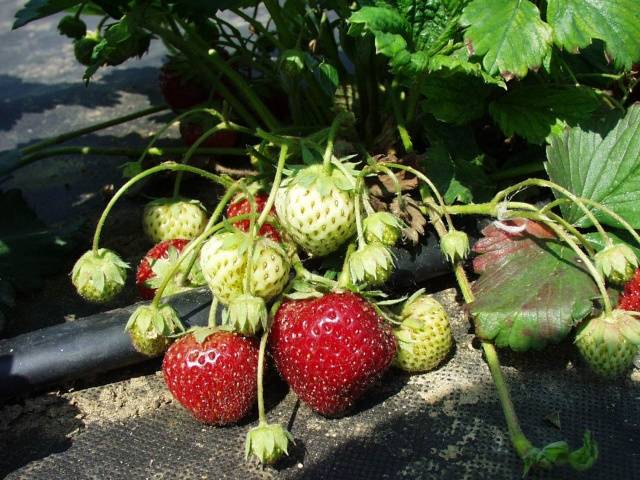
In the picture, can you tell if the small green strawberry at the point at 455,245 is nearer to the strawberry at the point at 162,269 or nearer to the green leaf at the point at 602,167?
the green leaf at the point at 602,167

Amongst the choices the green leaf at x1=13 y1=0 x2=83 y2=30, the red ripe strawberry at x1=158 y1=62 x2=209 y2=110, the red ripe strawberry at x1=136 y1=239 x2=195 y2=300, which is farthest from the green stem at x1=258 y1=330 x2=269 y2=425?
the red ripe strawberry at x1=158 y1=62 x2=209 y2=110

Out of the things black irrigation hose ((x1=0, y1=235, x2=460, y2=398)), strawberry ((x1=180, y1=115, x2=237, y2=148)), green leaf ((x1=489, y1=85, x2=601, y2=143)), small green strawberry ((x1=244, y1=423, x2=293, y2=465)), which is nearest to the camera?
small green strawberry ((x1=244, y1=423, x2=293, y2=465))

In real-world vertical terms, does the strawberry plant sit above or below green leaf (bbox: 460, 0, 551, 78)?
below

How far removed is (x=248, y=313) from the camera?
42.2 inches

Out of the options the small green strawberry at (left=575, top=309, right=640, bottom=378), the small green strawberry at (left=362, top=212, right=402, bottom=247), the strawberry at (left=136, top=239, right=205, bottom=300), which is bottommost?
the strawberry at (left=136, top=239, right=205, bottom=300)

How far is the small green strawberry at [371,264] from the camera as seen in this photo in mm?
1123

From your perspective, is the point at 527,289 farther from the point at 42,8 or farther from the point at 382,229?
the point at 42,8

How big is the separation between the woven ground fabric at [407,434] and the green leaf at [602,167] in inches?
9.7

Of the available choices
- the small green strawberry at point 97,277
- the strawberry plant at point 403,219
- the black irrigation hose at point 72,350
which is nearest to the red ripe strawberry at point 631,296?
the strawberry plant at point 403,219

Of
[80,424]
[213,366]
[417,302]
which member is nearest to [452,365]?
[417,302]

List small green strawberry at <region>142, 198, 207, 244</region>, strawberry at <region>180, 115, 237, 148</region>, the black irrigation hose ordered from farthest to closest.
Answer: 1. strawberry at <region>180, 115, 237, 148</region>
2. small green strawberry at <region>142, 198, 207, 244</region>
3. the black irrigation hose

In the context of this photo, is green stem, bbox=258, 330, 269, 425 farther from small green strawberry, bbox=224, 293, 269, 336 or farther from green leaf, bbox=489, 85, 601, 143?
green leaf, bbox=489, 85, 601, 143

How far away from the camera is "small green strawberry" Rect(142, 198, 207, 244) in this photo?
4.75 feet

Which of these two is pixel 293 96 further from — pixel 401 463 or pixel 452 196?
pixel 401 463
